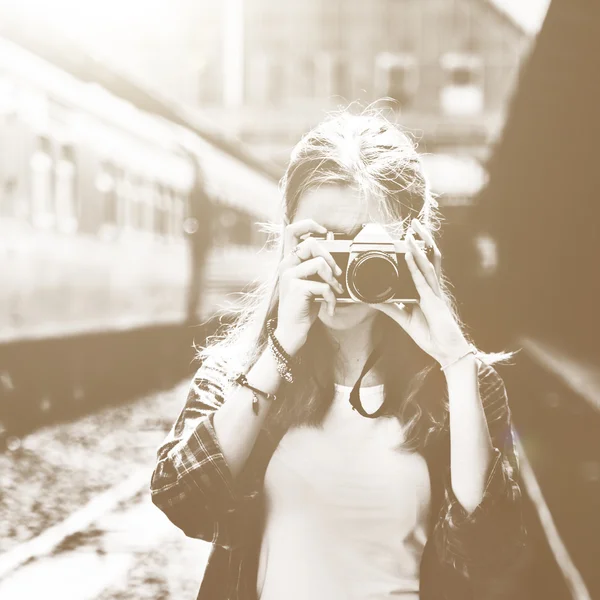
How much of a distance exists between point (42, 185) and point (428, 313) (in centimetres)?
750

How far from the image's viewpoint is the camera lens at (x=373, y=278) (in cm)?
152

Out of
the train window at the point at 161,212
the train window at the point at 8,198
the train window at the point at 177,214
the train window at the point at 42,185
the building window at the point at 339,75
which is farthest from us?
the building window at the point at 339,75

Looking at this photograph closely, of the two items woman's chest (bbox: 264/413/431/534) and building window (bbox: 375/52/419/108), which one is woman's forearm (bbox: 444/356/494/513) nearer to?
woman's chest (bbox: 264/413/431/534)

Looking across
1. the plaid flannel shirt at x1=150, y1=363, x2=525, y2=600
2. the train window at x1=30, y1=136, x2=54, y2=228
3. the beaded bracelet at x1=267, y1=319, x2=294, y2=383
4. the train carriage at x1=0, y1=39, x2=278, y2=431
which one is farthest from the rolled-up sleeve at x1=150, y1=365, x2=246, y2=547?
the train window at x1=30, y1=136, x2=54, y2=228

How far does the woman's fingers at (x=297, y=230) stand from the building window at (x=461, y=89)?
1488 inches

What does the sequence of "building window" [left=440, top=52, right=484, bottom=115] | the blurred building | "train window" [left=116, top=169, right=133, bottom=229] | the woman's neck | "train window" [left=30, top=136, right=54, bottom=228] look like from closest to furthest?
the woman's neck → "train window" [left=30, top=136, right=54, bottom=228] → "train window" [left=116, top=169, right=133, bottom=229] → "building window" [left=440, top=52, right=484, bottom=115] → the blurred building

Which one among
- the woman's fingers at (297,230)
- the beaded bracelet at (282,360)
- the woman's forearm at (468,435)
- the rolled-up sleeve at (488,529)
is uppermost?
the woman's fingers at (297,230)

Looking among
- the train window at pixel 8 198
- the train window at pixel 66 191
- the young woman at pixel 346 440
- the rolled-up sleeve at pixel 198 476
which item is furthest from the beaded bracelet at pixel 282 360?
the train window at pixel 66 191

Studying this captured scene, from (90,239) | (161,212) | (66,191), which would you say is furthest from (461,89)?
(66,191)

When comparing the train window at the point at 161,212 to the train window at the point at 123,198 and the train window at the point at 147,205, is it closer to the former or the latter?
the train window at the point at 147,205

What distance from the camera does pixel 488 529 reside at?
148cm

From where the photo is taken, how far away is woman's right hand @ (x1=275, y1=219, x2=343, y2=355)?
5.04ft

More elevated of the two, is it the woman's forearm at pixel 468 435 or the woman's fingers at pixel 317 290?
the woman's fingers at pixel 317 290

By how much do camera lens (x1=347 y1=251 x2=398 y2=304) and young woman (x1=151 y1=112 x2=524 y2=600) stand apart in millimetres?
29
